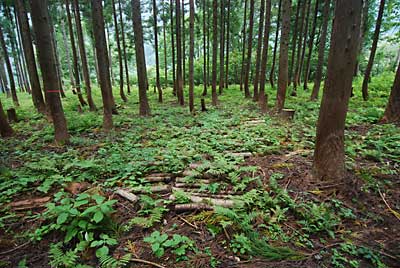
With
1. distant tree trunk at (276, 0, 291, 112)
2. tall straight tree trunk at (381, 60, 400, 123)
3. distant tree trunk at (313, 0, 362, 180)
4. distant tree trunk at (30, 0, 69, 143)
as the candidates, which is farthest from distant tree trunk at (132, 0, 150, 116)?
tall straight tree trunk at (381, 60, 400, 123)

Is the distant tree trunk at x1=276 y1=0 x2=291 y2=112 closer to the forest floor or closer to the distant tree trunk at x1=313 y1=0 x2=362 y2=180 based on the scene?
the forest floor

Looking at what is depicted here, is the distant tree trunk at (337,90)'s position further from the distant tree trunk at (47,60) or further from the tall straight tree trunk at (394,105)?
the distant tree trunk at (47,60)

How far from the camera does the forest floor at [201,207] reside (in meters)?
2.15

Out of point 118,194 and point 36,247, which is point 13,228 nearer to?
point 36,247

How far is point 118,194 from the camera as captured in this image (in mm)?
3223

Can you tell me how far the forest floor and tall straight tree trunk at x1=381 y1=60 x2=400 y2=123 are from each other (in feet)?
3.41

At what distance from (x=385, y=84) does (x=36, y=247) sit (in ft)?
53.3

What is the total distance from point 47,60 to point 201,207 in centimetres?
562

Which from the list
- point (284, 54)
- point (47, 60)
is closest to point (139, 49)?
point (47, 60)

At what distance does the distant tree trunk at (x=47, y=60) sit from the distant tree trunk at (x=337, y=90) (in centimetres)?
623

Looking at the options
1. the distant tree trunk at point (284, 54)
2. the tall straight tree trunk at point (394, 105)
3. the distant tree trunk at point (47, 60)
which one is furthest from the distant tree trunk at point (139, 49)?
the tall straight tree trunk at point (394, 105)

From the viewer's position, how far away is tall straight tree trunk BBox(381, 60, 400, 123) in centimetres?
562

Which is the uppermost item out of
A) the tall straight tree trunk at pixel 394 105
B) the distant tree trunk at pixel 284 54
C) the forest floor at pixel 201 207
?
the distant tree trunk at pixel 284 54

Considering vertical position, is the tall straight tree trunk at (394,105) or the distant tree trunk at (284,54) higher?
the distant tree trunk at (284,54)
